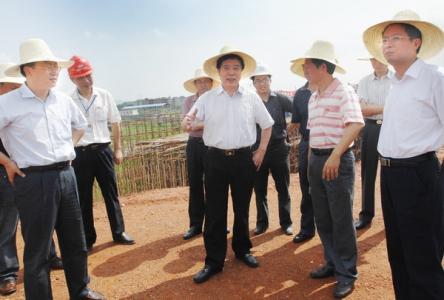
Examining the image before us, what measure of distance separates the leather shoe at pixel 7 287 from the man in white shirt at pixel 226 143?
1944 millimetres

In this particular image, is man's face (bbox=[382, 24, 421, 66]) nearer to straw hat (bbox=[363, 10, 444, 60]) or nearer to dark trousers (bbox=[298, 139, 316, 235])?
straw hat (bbox=[363, 10, 444, 60])

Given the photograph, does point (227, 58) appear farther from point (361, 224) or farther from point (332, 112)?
point (361, 224)

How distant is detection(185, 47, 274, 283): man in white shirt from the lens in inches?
140

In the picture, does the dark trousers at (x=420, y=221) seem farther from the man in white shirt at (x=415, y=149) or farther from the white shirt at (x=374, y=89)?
the white shirt at (x=374, y=89)

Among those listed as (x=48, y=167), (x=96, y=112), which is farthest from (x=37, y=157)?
(x=96, y=112)

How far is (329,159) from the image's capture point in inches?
117

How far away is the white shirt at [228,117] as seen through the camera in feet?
11.6

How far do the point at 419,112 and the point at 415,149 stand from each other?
0.84 feet

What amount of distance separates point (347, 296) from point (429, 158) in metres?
1.56

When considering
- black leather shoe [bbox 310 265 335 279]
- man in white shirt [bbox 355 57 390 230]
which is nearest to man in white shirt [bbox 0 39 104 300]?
black leather shoe [bbox 310 265 335 279]

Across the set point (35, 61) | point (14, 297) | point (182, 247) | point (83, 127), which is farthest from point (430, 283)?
point (14, 297)

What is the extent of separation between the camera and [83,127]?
3.52m

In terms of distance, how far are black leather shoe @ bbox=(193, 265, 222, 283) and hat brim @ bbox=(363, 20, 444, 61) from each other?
2.75m

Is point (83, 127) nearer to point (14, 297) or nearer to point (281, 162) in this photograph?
point (14, 297)
